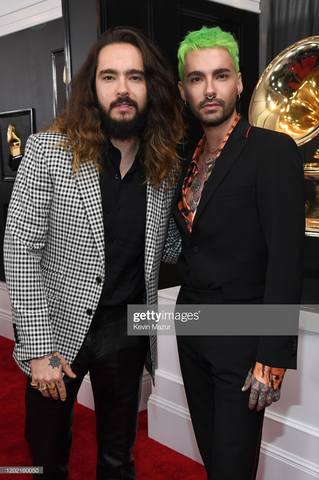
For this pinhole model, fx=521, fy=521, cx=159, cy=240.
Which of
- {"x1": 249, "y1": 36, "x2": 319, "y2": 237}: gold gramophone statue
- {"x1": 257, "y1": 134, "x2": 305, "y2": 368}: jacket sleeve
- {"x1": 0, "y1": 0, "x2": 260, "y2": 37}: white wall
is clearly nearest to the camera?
{"x1": 257, "y1": 134, "x2": 305, "y2": 368}: jacket sleeve

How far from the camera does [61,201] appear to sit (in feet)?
5.69

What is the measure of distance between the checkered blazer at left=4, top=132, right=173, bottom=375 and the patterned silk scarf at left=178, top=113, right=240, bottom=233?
0.36 feet

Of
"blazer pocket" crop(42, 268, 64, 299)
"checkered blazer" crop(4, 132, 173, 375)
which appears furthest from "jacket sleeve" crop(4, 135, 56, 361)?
"blazer pocket" crop(42, 268, 64, 299)

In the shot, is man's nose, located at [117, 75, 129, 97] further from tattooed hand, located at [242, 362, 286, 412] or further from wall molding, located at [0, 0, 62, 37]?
wall molding, located at [0, 0, 62, 37]

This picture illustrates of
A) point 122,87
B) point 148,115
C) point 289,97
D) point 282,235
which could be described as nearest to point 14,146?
point 289,97

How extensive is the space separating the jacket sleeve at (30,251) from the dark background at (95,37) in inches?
50.4

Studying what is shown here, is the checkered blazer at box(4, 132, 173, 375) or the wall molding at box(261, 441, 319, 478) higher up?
the checkered blazer at box(4, 132, 173, 375)

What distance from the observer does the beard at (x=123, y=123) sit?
5.90 feet

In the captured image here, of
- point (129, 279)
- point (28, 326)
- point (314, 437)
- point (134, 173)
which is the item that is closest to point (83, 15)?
point (134, 173)

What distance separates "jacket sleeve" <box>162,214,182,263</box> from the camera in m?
2.10

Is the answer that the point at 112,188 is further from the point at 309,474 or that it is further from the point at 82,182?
the point at 309,474

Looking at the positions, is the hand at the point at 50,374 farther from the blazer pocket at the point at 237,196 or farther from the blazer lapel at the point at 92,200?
the blazer pocket at the point at 237,196

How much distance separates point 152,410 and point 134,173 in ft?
5.38

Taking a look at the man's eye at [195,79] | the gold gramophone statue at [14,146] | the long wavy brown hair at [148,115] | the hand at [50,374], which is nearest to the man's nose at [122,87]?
the long wavy brown hair at [148,115]
